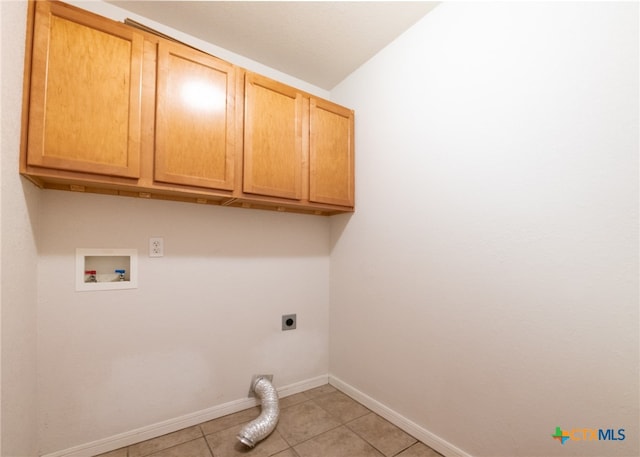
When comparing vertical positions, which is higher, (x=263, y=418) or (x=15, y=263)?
(x=15, y=263)

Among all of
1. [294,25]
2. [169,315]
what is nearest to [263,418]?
[169,315]

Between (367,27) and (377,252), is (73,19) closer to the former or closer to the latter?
(367,27)

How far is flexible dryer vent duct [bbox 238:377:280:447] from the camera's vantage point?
5.00 feet

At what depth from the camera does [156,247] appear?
1692mm

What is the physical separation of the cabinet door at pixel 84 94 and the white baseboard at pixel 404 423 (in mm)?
2048

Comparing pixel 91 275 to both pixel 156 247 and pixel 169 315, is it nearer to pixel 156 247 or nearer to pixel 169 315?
pixel 156 247

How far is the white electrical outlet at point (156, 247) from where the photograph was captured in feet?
5.50

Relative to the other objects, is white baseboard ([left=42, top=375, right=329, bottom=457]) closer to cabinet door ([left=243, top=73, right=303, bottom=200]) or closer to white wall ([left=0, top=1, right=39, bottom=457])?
white wall ([left=0, top=1, right=39, bottom=457])

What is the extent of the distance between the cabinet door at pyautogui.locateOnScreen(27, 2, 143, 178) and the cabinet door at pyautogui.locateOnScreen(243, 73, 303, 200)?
582 millimetres

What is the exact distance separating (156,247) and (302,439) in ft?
4.75

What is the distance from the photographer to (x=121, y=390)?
5.13ft

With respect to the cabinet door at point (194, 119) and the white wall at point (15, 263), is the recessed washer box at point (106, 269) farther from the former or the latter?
the cabinet door at point (194, 119)
